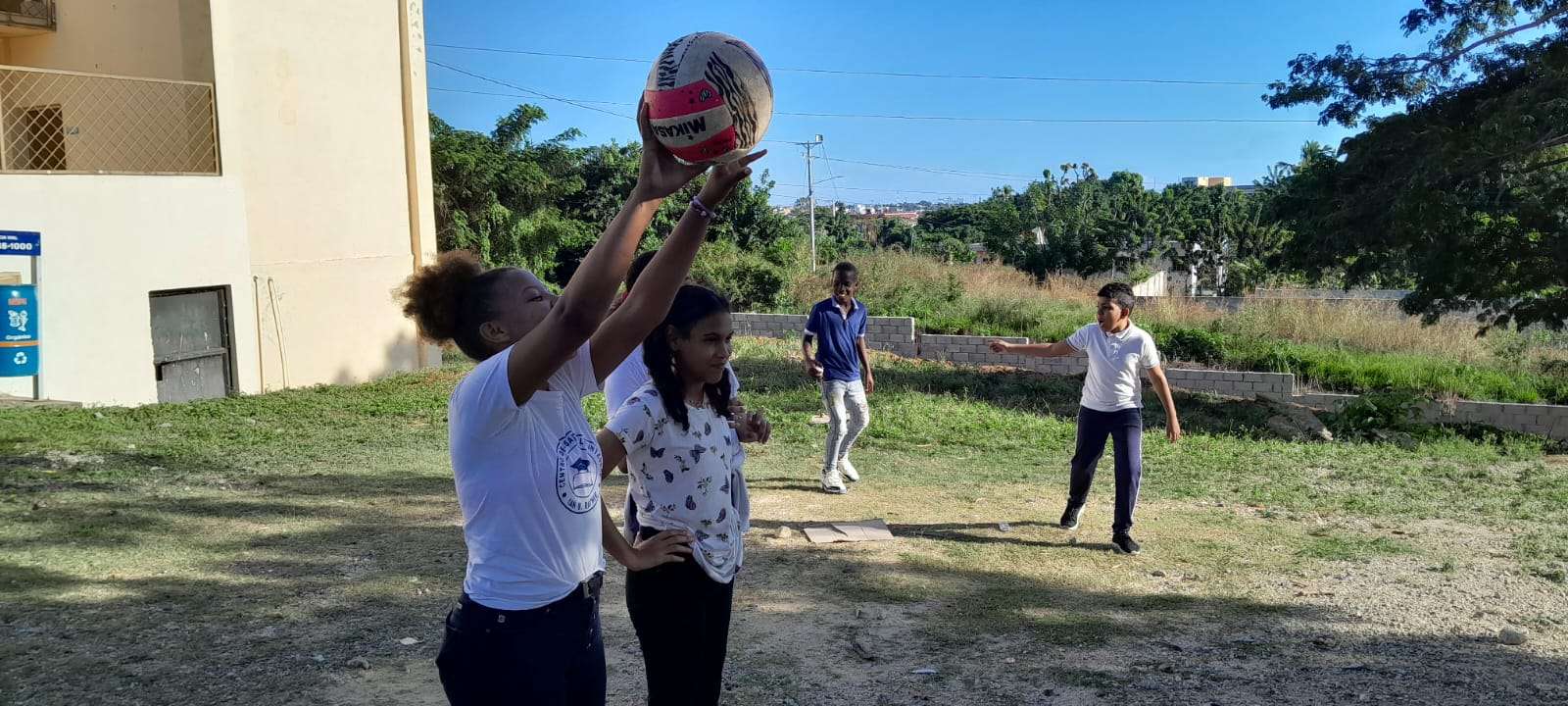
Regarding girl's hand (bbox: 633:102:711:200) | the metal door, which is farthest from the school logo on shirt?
the metal door

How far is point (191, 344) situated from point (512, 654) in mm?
12714

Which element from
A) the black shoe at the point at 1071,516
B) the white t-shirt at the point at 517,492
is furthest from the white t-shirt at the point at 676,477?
the black shoe at the point at 1071,516

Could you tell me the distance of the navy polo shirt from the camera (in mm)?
8438

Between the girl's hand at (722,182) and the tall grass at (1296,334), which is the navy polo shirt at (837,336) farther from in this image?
the tall grass at (1296,334)

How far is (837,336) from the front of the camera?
8430mm

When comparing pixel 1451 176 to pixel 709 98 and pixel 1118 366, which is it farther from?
pixel 709 98

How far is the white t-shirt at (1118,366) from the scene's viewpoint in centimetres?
684

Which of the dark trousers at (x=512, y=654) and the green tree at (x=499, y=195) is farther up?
the green tree at (x=499, y=195)

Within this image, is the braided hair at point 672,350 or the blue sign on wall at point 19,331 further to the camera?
the blue sign on wall at point 19,331

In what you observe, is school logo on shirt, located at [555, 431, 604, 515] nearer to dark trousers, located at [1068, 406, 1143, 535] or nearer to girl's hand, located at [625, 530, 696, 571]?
girl's hand, located at [625, 530, 696, 571]

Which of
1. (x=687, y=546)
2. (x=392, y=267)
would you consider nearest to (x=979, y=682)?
(x=687, y=546)

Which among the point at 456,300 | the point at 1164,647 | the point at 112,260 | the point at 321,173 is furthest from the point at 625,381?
the point at 321,173

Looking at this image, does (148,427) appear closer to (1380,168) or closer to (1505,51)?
(1380,168)

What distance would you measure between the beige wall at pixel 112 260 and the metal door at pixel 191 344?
191mm
